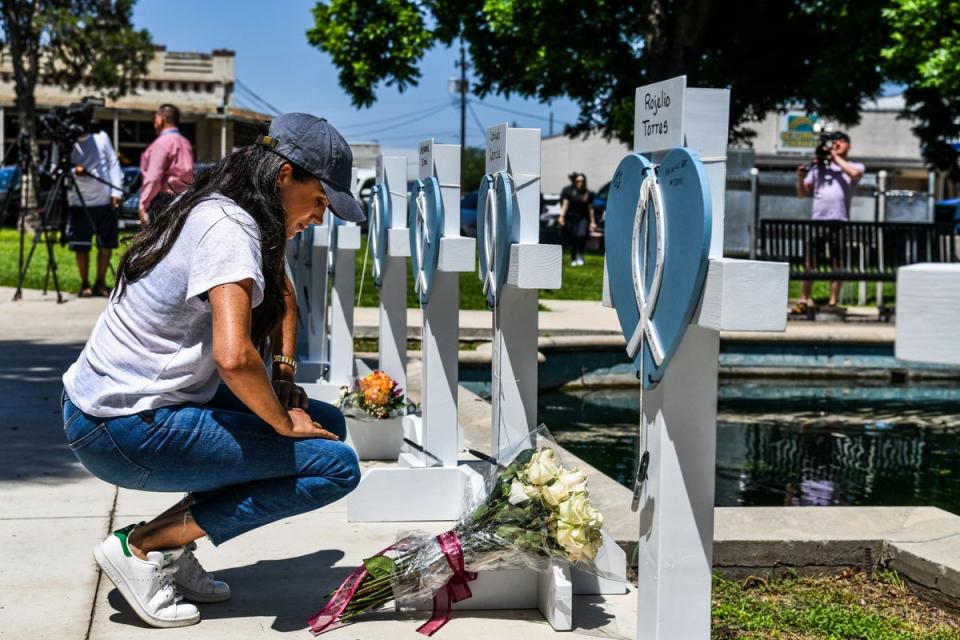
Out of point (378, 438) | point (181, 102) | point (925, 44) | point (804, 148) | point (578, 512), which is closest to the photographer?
point (578, 512)

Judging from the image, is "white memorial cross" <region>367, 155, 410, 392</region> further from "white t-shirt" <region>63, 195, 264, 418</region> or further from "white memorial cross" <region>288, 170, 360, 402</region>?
"white t-shirt" <region>63, 195, 264, 418</region>

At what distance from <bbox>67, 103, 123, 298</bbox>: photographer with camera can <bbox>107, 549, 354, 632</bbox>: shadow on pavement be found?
813cm

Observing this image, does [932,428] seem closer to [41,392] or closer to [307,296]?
[307,296]

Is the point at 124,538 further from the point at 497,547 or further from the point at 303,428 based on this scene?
the point at 497,547

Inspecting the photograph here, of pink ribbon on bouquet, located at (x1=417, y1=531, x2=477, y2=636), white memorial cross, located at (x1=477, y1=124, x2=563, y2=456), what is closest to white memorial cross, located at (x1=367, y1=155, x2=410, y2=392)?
white memorial cross, located at (x1=477, y1=124, x2=563, y2=456)

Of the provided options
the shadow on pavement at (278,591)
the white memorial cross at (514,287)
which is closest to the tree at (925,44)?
the white memorial cross at (514,287)

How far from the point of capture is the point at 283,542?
172 inches

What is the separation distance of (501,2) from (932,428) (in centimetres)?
1497

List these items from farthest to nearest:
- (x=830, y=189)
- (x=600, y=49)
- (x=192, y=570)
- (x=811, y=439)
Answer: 1. (x=600, y=49)
2. (x=830, y=189)
3. (x=811, y=439)
4. (x=192, y=570)

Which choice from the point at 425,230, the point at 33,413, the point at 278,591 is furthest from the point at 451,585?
the point at 33,413

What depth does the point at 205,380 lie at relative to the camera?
11.2 ft

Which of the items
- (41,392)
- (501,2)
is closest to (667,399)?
(41,392)

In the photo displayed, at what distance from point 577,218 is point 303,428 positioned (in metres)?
17.2

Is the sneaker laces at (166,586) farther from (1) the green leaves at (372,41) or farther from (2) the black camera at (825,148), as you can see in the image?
(1) the green leaves at (372,41)
